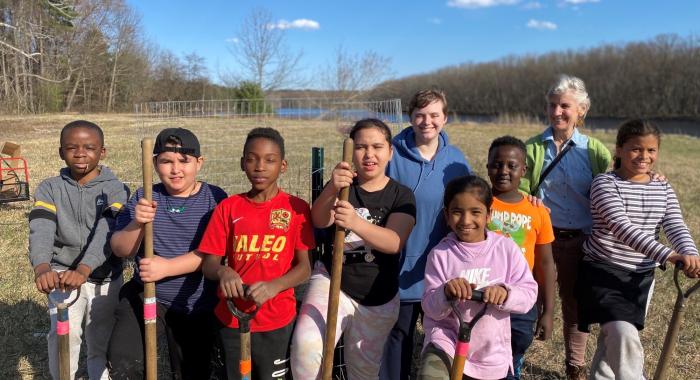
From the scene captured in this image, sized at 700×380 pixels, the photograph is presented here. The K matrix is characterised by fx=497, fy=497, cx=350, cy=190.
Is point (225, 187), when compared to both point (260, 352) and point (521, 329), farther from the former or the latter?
point (521, 329)

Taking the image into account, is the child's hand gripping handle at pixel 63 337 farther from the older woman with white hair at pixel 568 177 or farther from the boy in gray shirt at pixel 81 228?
the older woman with white hair at pixel 568 177

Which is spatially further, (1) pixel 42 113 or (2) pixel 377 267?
(1) pixel 42 113

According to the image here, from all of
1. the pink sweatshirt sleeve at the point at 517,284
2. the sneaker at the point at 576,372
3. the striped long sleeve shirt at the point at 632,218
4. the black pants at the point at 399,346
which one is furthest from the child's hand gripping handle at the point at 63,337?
the sneaker at the point at 576,372

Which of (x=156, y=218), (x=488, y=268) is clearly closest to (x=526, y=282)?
(x=488, y=268)

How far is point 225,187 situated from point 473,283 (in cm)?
628

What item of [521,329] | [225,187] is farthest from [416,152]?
[225,187]

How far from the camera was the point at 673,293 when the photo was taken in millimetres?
5125

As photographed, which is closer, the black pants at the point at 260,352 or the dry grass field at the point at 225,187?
the black pants at the point at 260,352

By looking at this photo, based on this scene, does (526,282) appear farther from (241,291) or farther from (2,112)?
(2,112)

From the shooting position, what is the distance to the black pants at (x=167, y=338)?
8.55 ft

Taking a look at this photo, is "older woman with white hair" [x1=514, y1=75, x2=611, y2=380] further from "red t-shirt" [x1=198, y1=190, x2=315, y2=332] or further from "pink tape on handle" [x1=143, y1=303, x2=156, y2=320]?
"pink tape on handle" [x1=143, y1=303, x2=156, y2=320]

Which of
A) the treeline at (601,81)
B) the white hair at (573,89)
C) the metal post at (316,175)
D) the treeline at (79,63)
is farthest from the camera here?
the treeline at (601,81)

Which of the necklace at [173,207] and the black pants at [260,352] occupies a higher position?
the necklace at [173,207]

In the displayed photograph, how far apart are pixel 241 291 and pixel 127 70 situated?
34.1m
